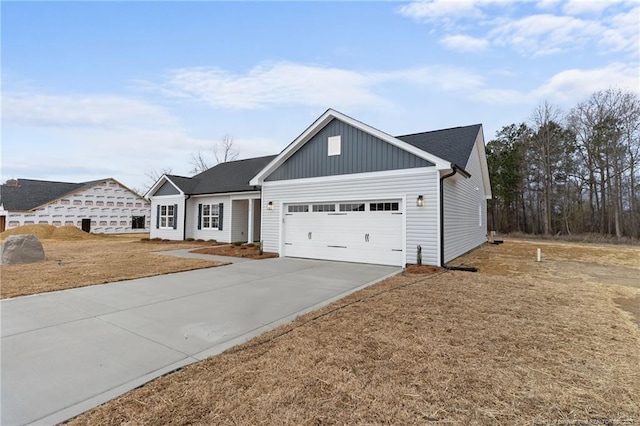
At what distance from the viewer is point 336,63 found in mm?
13680

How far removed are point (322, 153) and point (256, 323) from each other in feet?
25.2

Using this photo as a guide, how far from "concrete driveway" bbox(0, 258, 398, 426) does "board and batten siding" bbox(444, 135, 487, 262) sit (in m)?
3.61

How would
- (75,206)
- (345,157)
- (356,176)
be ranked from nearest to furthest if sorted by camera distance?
(356,176), (345,157), (75,206)

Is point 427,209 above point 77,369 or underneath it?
above

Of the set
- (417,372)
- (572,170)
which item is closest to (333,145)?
(417,372)

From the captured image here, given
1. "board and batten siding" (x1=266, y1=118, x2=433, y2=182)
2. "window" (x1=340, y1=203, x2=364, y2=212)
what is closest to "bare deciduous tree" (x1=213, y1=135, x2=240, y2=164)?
"board and batten siding" (x1=266, y1=118, x2=433, y2=182)

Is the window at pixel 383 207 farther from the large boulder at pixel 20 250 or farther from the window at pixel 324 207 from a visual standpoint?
the large boulder at pixel 20 250

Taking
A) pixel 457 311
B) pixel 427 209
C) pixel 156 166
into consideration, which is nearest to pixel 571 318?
pixel 457 311

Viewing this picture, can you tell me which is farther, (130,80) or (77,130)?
(77,130)

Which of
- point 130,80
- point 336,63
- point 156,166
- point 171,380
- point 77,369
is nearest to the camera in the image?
point 171,380

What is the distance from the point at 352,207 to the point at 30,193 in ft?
98.3

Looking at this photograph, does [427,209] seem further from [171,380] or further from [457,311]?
[171,380]

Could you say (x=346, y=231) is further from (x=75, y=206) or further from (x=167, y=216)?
(x=75, y=206)

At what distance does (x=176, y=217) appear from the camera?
1827 cm
